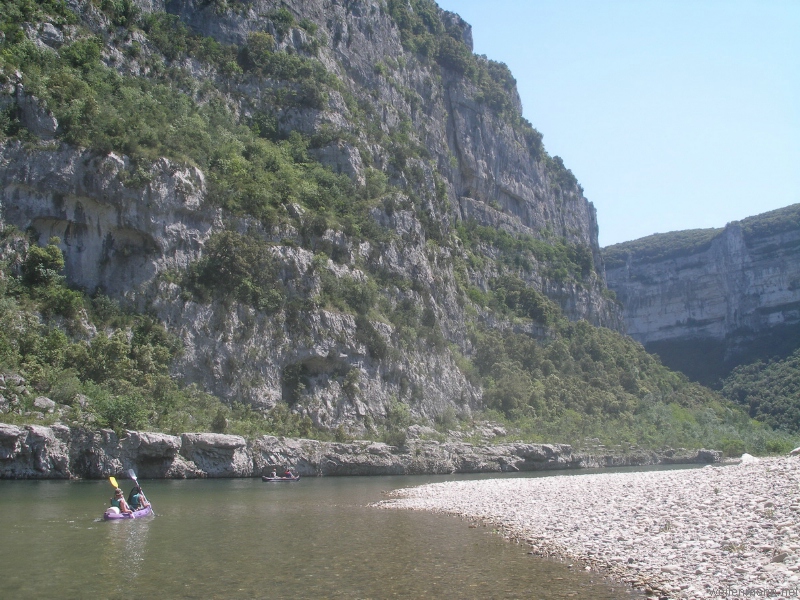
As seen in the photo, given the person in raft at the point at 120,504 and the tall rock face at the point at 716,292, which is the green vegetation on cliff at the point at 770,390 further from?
the person in raft at the point at 120,504

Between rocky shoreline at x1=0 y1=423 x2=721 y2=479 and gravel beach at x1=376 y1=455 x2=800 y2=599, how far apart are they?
749 inches

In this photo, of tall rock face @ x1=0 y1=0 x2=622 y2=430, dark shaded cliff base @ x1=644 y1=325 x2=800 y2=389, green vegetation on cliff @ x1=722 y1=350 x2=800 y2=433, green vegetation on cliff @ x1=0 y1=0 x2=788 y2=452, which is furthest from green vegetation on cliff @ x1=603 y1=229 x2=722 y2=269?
green vegetation on cliff @ x1=0 y1=0 x2=788 y2=452

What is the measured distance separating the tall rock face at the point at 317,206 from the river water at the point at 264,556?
27.5 m

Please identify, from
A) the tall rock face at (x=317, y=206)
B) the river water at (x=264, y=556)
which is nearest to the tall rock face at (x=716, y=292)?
the tall rock face at (x=317, y=206)

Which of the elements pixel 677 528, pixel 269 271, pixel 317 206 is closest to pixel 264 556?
pixel 677 528

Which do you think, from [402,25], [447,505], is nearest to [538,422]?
[447,505]

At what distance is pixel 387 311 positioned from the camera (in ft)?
228

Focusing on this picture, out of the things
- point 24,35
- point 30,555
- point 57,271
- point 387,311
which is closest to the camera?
point 30,555

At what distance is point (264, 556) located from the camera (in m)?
17.0

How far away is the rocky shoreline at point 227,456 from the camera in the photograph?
3547cm

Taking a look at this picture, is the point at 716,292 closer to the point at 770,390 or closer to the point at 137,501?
the point at 770,390

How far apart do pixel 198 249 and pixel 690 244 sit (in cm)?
15729

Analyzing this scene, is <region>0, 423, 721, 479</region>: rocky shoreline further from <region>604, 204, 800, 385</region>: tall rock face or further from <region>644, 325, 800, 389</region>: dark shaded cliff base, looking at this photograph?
<region>604, 204, 800, 385</region>: tall rock face

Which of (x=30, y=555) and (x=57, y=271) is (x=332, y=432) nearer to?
(x=57, y=271)
